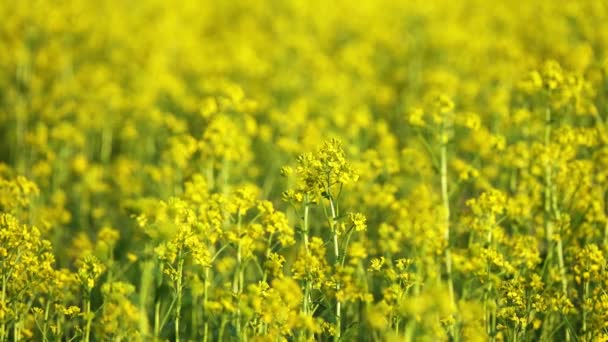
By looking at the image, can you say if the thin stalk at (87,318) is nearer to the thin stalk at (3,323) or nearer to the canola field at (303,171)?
the canola field at (303,171)

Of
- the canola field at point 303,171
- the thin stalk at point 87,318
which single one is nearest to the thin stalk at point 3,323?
the canola field at point 303,171

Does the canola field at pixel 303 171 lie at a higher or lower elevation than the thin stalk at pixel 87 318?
higher

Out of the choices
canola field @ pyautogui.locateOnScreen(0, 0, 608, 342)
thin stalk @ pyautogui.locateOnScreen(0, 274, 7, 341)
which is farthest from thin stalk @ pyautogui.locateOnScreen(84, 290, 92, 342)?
thin stalk @ pyautogui.locateOnScreen(0, 274, 7, 341)

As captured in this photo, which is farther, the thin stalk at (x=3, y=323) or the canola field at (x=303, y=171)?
the canola field at (x=303, y=171)

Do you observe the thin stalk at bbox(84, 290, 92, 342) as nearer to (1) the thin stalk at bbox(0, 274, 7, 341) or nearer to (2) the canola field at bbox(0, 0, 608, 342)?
(2) the canola field at bbox(0, 0, 608, 342)

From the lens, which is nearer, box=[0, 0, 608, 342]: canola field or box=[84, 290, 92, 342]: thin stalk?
box=[84, 290, 92, 342]: thin stalk

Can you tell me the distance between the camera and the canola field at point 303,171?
4.23 meters

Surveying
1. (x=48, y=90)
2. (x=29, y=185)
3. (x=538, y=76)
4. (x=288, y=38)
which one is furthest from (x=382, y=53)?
A: (x=29, y=185)

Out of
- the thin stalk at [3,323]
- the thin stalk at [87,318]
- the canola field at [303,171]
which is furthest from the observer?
the canola field at [303,171]

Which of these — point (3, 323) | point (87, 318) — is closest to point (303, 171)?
point (87, 318)

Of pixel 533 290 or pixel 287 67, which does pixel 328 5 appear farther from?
pixel 533 290

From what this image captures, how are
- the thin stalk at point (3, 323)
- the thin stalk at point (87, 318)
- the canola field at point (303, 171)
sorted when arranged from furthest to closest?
the canola field at point (303, 171)
the thin stalk at point (3, 323)
the thin stalk at point (87, 318)

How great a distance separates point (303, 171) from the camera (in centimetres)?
433

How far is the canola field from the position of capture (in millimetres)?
4230
